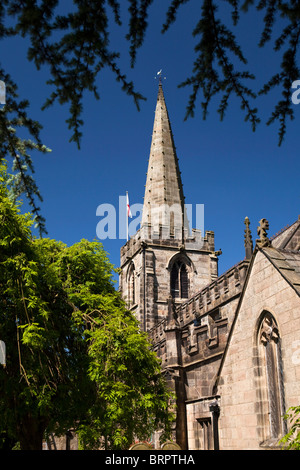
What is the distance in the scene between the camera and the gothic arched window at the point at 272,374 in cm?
905

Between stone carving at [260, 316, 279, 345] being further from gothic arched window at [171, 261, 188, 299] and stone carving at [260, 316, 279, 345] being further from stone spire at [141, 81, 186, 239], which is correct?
stone spire at [141, 81, 186, 239]

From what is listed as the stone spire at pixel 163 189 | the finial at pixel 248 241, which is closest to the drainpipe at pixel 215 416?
the finial at pixel 248 241

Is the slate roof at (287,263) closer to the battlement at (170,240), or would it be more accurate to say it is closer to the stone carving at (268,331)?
the stone carving at (268,331)

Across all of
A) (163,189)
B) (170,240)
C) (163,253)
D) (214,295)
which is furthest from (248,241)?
(163,189)

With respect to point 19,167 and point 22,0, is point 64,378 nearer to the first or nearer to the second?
point 19,167

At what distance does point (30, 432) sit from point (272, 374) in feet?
23.8

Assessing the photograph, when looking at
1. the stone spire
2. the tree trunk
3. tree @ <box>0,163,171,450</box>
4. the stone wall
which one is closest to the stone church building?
the stone wall

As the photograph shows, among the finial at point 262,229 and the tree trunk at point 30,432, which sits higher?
the finial at point 262,229

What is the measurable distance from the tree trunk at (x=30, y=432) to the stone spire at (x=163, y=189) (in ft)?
88.6

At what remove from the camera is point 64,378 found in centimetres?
1227

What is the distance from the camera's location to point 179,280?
38812 mm

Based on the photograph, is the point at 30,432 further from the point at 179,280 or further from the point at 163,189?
the point at 163,189

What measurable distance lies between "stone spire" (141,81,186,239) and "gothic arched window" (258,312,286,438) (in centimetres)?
3004

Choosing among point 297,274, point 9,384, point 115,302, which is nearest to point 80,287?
point 115,302
